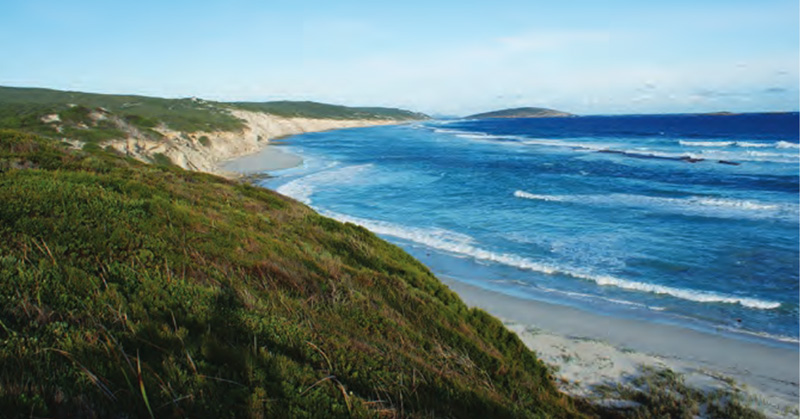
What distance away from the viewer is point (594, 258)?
60.7 feet

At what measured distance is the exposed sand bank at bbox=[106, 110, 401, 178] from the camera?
38281mm

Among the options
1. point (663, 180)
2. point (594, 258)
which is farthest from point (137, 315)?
point (663, 180)

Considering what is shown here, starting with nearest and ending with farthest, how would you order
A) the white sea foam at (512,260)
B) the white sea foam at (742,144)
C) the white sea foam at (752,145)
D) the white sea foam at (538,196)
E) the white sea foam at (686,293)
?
1. the white sea foam at (686,293)
2. the white sea foam at (512,260)
3. the white sea foam at (538,196)
4. the white sea foam at (742,144)
5. the white sea foam at (752,145)

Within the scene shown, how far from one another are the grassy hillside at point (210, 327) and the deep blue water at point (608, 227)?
911 cm

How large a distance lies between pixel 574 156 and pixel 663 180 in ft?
66.1

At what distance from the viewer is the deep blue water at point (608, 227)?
14.6 meters

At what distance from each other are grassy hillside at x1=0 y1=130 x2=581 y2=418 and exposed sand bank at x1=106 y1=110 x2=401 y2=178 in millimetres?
33467

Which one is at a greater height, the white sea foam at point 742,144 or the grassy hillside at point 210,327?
the white sea foam at point 742,144

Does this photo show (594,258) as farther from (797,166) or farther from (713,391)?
(797,166)

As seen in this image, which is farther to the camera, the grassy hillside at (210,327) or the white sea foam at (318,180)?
the white sea foam at (318,180)

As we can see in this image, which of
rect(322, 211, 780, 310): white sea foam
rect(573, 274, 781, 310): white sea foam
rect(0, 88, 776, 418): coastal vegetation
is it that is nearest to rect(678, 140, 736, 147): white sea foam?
rect(322, 211, 780, 310): white sea foam

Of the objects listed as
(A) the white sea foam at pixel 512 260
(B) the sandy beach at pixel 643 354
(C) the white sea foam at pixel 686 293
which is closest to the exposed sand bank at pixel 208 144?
(A) the white sea foam at pixel 512 260

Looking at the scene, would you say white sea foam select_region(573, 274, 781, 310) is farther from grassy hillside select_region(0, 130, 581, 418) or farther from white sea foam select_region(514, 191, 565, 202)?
white sea foam select_region(514, 191, 565, 202)

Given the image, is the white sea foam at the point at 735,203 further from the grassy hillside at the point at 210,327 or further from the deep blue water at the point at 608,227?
the grassy hillside at the point at 210,327
